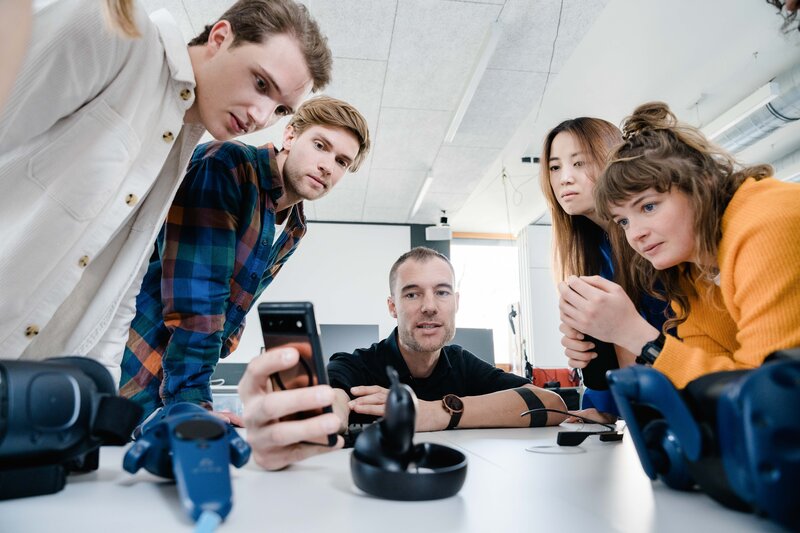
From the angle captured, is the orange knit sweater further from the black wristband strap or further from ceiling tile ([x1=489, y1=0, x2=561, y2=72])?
ceiling tile ([x1=489, y1=0, x2=561, y2=72])

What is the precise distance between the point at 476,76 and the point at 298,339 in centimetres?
300

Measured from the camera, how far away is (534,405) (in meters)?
1.30

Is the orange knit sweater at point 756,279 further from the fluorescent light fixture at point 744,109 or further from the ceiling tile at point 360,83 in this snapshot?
the fluorescent light fixture at point 744,109

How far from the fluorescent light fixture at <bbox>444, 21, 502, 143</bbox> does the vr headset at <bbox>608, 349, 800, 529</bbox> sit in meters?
2.80

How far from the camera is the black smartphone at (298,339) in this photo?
562 millimetres

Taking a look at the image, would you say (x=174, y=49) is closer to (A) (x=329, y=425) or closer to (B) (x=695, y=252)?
(A) (x=329, y=425)

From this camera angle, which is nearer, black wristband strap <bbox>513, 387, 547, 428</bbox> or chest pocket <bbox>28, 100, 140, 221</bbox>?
chest pocket <bbox>28, 100, 140, 221</bbox>

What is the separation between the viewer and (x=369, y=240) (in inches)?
248

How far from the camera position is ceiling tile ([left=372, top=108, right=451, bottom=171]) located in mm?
3853

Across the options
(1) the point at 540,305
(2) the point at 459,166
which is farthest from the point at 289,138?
(1) the point at 540,305

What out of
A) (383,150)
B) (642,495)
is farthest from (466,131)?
(642,495)

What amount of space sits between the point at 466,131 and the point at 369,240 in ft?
8.37

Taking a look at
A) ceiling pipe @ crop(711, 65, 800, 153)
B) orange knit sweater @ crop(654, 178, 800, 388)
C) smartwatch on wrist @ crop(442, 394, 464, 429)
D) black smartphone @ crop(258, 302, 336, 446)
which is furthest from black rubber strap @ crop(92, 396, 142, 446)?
ceiling pipe @ crop(711, 65, 800, 153)

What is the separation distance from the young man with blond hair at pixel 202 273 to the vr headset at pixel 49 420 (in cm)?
59
